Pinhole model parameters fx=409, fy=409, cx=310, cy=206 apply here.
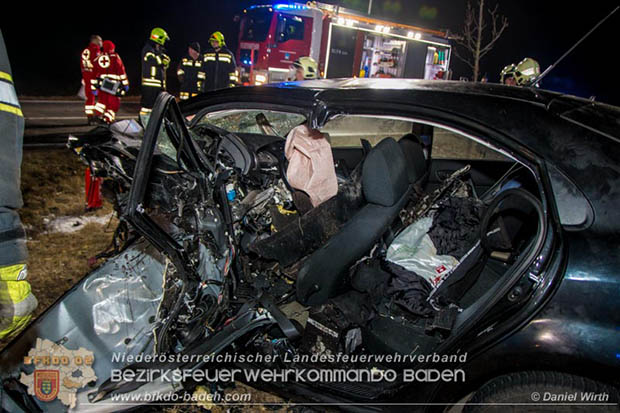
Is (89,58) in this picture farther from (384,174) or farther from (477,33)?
(477,33)

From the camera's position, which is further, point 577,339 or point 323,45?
point 323,45

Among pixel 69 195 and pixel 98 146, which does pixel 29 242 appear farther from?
pixel 98 146

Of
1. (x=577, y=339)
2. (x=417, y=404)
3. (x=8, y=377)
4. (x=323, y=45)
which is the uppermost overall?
(x=323, y=45)

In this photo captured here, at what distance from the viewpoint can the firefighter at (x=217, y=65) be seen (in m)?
7.26

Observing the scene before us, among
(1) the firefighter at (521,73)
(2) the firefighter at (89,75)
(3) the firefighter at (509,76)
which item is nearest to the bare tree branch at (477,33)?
(1) the firefighter at (521,73)

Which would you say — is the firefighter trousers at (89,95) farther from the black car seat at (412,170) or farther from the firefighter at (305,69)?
the black car seat at (412,170)

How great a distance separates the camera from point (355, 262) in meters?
2.13

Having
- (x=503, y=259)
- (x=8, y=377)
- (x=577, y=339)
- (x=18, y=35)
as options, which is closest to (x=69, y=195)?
(x=8, y=377)

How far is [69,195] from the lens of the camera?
484cm

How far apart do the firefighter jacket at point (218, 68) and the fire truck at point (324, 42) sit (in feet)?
9.76

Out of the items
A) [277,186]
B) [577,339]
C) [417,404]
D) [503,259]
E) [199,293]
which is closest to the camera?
[577,339]

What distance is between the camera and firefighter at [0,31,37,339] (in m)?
1.35

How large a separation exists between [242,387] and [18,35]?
2552 cm

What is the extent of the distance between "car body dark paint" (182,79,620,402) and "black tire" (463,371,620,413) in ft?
0.12
